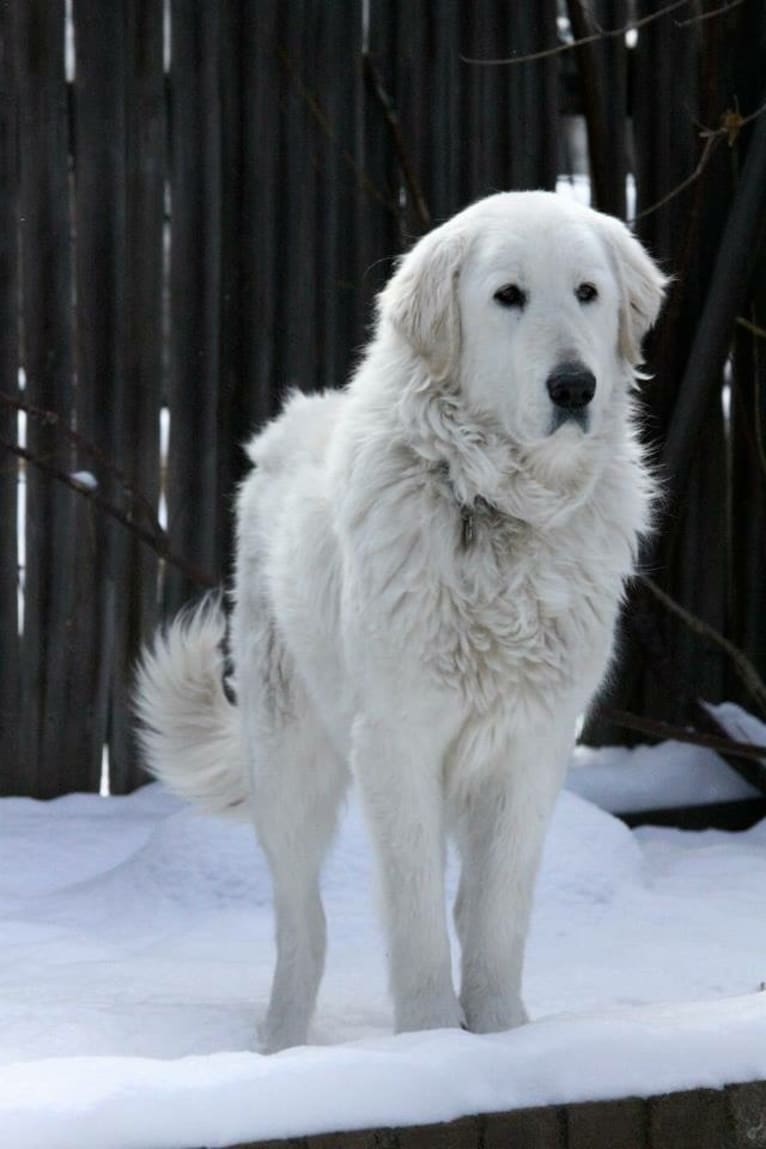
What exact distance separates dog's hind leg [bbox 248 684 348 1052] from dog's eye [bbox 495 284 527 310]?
100 cm

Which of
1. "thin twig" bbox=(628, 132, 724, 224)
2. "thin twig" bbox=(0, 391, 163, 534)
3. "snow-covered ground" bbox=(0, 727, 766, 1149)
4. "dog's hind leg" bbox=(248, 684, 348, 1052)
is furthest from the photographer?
"thin twig" bbox=(0, 391, 163, 534)

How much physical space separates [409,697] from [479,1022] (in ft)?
2.14

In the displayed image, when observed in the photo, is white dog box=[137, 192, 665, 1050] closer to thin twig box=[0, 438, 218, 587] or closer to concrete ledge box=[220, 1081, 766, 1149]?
concrete ledge box=[220, 1081, 766, 1149]

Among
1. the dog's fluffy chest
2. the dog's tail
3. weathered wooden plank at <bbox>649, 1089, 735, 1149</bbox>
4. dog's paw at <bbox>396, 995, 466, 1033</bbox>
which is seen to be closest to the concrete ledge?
weathered wooden plank at <bbox>649, 1089, 735, 1149</bbox>

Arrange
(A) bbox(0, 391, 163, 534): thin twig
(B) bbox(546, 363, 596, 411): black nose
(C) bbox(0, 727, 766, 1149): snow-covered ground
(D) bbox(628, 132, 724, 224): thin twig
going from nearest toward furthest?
(C) bbox(0, 727, 766, 1149): snow-covered ground, (B) bbox(546, 363, 596, 411): black nose, (D) bbox(628, 132, 724, 224): thin twig, (A) bbox(0, 391, 163, 534): thin twig

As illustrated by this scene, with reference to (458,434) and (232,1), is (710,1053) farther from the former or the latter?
(232,1)

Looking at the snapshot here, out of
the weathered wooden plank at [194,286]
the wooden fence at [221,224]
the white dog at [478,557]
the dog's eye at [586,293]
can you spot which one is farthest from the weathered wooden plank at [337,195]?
the dog's eye at [586,293]

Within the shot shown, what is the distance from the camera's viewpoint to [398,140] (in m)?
5.42

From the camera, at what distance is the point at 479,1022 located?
336 centimetres

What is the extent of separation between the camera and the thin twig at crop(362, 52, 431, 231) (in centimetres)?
539

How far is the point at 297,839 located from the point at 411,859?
641 millimetres

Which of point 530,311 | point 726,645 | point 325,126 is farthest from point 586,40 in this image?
point 530,311

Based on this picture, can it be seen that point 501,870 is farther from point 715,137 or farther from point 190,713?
point 715,137

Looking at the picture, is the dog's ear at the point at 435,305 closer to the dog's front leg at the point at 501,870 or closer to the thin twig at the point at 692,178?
the dog's front leg at the point at 501,870
